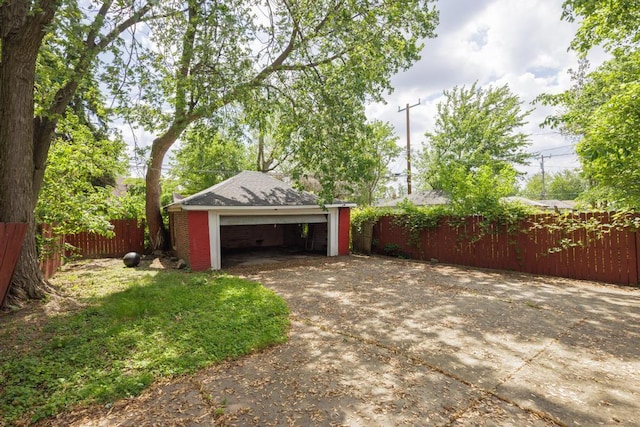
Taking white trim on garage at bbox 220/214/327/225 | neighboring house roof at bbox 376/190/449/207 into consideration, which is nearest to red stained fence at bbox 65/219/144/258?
white trim on garage at bbox 220/214/327/225

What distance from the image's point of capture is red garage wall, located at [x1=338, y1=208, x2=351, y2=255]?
1160cm

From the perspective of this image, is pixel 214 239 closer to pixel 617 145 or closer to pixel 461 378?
pixel 461 378

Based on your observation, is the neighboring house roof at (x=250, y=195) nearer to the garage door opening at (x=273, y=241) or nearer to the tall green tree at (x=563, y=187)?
the garage door opening at (x=273, y=241)

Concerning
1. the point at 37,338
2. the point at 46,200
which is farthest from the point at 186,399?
the point at 46,200

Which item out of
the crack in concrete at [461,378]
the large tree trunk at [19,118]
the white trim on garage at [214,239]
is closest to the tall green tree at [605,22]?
the crack in concrete at [461,378]

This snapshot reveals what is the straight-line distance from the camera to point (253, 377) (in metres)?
2.94

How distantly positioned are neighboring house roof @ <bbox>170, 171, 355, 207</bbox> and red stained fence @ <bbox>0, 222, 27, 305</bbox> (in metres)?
4.42

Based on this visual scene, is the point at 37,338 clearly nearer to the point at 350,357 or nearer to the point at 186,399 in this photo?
the point at 186,399

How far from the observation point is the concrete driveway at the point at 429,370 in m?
2.37

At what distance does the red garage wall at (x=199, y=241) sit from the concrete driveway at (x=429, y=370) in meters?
4.40

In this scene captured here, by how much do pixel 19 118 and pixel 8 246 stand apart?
2.11m

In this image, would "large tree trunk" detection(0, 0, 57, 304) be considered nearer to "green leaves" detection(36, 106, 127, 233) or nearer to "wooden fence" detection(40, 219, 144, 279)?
"green leaves" detection(36, 106, 127, 233)

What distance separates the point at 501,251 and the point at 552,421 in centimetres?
722

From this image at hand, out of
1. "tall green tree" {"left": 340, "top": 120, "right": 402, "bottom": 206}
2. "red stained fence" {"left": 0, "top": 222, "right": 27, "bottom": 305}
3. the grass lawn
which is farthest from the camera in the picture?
"tall green tree" {"left": 340, "top": 120, "right": 402, "bottom": 206}
